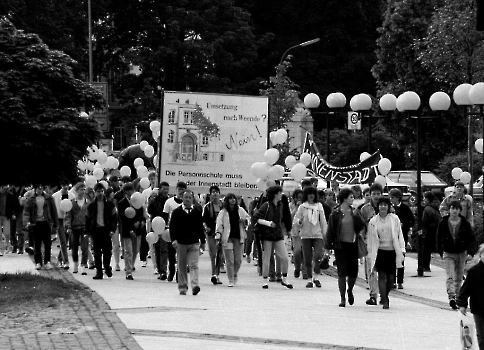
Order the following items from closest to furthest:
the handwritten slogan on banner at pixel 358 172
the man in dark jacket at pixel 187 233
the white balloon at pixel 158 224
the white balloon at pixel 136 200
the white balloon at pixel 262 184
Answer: the man in dark jacket at pixel 187 233, the white balloon at pixel 158 224, the white balloon at pixel 136 200, the white balloon at pixel 262 184, the handwritten slogan on banner at pixel 358 172

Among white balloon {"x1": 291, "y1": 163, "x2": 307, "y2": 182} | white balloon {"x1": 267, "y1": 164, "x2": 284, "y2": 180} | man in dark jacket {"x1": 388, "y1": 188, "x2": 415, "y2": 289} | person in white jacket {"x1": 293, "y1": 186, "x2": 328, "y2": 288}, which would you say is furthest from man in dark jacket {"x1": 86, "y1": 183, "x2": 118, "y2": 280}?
white balloon {"x1": 291, "y1": 163, "x2": 307, "y2": 182}

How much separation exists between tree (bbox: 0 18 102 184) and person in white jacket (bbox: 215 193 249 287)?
2529 mm

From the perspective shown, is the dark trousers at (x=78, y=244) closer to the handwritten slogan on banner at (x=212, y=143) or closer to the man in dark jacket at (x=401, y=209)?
the handwritten slogan on banner at (x=212, y=143)

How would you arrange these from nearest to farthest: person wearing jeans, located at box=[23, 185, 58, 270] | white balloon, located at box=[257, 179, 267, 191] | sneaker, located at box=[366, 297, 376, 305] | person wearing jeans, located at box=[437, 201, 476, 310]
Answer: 1. person wearing jeans, located at box=[437, 201, 476, 310]
2. sneaker, located at box=[366, 297, 376, 305]
3. person wearing jeans, located at box=[23, 185, 58, 270]
4. white balloon, located at box=[257, 179, 267, 191]

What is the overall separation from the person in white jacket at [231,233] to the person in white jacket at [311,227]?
100 centimetres

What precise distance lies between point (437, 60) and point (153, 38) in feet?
66.4

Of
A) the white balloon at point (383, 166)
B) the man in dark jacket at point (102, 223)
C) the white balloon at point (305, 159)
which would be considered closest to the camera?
the man in dark jacket at point (102, 223)

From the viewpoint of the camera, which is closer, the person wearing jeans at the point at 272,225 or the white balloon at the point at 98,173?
the person wearing jeans at the point at 272,225

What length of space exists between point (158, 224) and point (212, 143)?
3.86 meters

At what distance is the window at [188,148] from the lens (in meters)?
24.0

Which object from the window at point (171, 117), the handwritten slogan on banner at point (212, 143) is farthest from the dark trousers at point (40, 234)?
the window at point (171, 117)

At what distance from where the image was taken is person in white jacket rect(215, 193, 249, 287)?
2080cm

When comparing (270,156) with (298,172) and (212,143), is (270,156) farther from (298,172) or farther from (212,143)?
(298,172)

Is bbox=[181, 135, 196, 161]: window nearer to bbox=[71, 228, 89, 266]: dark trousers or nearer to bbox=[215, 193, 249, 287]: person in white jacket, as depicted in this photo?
bbox=[71, 228, 89, 266]: dark trousers
